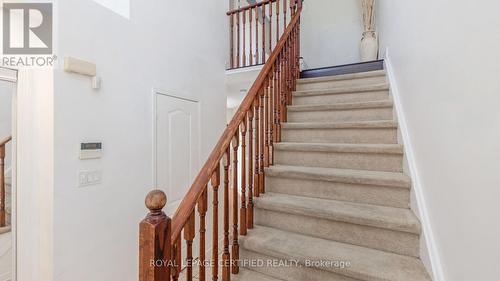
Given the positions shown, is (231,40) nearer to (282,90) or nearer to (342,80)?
(282,90)

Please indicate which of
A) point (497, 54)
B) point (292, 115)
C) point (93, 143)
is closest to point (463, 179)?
point (497, 54)

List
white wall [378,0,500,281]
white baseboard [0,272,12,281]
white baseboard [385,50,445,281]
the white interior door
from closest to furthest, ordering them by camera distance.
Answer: white wall [378,0,500,281]
white baseboard [385,50,445,281]
white baseboard [0,272,12,281]
the white interior door

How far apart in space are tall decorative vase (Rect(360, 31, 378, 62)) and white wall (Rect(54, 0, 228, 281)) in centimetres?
229

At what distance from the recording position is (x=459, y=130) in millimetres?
906

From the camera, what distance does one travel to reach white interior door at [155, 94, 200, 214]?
7.54 ft

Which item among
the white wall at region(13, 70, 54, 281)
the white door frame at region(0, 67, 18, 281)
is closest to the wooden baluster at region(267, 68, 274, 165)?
the white wall at region(13, 70, 54, 281)

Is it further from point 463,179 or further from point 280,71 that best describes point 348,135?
point 463,179

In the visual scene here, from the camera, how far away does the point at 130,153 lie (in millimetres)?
2008

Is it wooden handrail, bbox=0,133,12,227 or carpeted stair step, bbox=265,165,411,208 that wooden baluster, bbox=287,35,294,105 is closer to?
carpeted stair step, bbox=265,165,411,208

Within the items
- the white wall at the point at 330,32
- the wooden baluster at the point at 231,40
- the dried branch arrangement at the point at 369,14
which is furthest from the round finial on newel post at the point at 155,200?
the white wall at the point at 330,32

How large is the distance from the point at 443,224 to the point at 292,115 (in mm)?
1555

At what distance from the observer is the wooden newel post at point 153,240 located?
0.84 metres

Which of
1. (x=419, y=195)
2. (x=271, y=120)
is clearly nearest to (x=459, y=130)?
(x=419, y=195)

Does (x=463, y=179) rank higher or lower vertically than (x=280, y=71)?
lower
